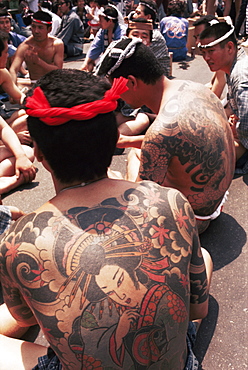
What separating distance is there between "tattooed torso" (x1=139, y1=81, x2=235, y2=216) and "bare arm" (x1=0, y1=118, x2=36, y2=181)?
63.6 inches

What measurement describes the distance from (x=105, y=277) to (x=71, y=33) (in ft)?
28.2

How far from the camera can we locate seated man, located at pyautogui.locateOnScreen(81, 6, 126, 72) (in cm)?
596

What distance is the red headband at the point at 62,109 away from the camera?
1.28 metres

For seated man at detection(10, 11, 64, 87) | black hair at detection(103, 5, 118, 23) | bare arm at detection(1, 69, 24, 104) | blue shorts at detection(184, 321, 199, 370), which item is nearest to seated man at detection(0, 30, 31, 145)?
bare arm at detection(1, 69, 24, 104)

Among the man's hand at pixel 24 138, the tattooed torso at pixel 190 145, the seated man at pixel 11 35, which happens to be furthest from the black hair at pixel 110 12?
the tattooed torso at pixel 190 145

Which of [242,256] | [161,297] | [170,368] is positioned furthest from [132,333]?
[242,256]

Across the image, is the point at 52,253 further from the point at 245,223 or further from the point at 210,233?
the point at 245,223

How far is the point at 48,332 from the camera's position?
4.27 feet

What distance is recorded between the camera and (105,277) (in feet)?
4.09

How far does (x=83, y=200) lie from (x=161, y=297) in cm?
43

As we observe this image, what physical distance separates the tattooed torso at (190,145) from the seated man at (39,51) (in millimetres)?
3769

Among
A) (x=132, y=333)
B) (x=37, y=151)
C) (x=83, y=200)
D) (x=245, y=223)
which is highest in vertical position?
(x=37, y=151)

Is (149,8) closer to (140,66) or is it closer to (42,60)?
(42,60)

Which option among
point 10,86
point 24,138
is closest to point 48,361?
point 24,138
